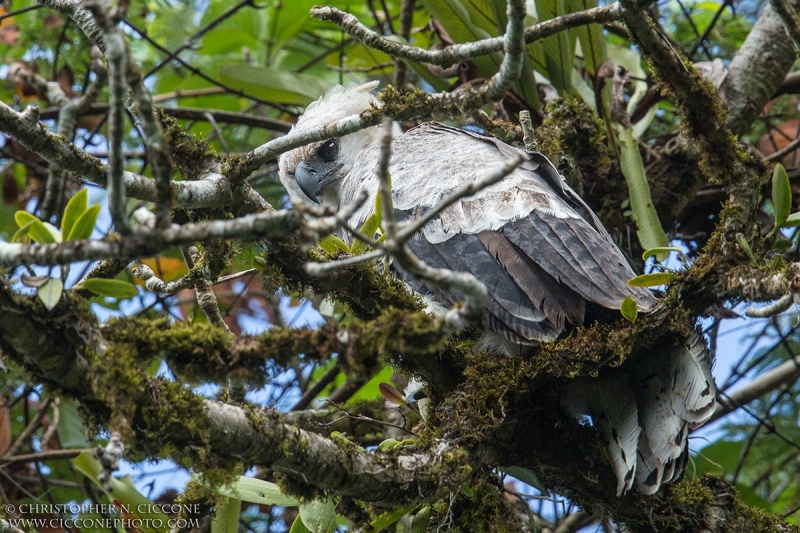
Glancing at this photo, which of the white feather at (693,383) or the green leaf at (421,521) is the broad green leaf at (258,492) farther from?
the white feather at (693,383)

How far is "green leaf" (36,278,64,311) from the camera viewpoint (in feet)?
5.43

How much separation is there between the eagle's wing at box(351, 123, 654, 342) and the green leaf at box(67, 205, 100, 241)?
1.66 m

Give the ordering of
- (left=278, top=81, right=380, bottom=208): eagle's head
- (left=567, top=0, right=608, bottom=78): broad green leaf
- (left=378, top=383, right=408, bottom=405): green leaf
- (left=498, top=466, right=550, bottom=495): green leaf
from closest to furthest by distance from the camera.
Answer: (left=498, top=466, right=550, bottom=495): green leaf → (left=378, top=383, right=408, bottom=405): green leaf → (left=567, top=0, right=608, bottom=78): broad green leaf → (left=278, top=81, right=380, bottom=208): eagle's head

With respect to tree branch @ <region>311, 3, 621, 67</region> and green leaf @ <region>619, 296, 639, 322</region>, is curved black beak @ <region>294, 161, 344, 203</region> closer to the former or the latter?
tree branch @ <region>311, 3, 621, 67</region>

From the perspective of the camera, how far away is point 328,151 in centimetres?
467

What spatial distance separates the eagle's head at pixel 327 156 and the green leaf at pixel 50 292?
291 cm

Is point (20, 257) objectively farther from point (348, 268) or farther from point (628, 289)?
point (628, 289)

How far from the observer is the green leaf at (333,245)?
277cm

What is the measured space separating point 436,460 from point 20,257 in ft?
4.77

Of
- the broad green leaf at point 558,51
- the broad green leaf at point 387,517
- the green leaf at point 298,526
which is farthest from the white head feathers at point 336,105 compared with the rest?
the broad green leaf at point 387,517

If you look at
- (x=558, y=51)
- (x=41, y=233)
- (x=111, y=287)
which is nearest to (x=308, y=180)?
(x=558, y=51)

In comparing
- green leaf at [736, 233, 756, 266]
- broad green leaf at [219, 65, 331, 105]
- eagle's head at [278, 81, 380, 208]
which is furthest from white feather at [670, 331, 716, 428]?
broad green leaf at [219, 65, 331, 105]

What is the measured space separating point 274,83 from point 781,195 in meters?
3.36

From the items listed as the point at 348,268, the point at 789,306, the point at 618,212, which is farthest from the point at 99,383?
the point at 618,212
